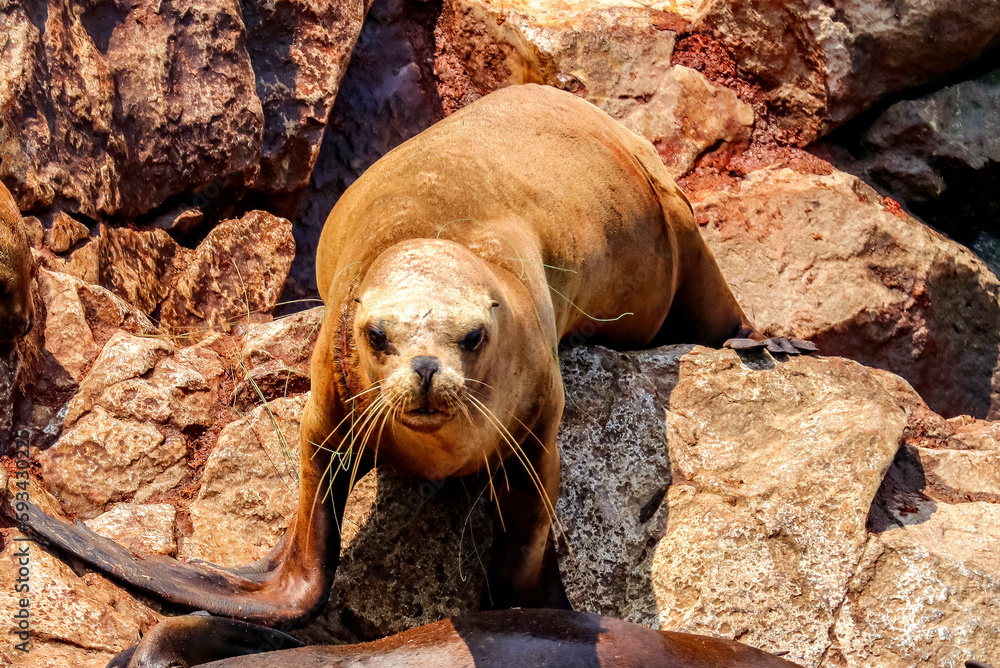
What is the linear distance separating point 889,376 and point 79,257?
14.0 feet

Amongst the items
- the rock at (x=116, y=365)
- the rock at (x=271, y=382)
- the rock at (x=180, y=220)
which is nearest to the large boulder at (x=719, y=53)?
the rock at (x=180, y=220)

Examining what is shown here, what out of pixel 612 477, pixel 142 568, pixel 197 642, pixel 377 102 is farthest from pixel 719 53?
pixel 197 642

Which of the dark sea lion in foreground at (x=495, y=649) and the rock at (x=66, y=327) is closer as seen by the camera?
the dark sea lion in foreground at (x=495, y=649)

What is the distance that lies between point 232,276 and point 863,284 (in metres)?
4.04

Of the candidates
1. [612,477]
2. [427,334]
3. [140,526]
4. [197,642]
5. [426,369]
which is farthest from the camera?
[612,477]

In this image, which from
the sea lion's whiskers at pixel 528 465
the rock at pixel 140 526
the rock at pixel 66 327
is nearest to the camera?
the sea lion's whiskers at pixel 528 465

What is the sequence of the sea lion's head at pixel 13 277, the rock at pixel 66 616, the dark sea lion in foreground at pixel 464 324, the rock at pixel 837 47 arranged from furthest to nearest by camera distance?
the rock at pixel 837 47, the sea lion's head at pixel 13 277, the rock at pixel 66 616, the dark sea lion in foreground at pixel 464 324

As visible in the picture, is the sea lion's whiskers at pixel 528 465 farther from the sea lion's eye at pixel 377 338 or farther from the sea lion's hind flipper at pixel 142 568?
the sea lion's hind flipper at pixel 142 568

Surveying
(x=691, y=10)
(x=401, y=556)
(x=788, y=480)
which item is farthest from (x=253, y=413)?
(x=691, y=10)

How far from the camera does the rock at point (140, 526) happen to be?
4.30 m

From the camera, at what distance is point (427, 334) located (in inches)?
125

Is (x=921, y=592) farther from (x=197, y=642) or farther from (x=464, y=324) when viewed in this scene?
(x=197, y=642)

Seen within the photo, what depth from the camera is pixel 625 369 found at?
16.3 feet

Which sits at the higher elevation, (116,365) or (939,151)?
(116,365)
